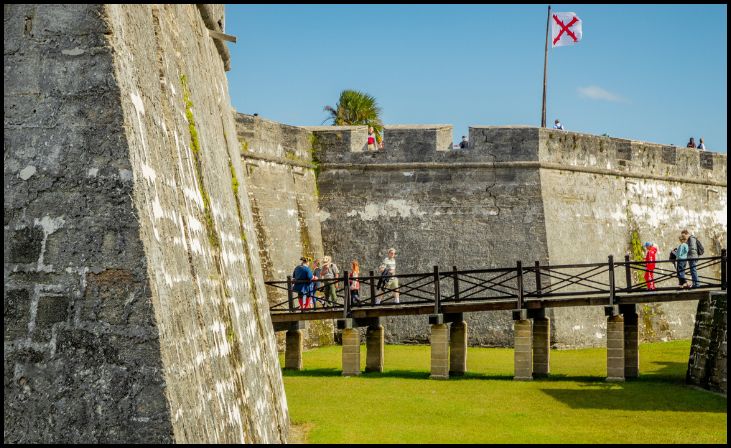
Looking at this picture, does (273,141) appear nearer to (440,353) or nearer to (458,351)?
(458,351)

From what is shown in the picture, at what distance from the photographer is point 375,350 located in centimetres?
1892

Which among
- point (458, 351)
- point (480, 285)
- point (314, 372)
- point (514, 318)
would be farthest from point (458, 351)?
point (314, 372)

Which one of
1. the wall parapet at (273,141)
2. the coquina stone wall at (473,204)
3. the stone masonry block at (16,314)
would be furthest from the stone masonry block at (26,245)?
the coquina stone wall at (473,204)

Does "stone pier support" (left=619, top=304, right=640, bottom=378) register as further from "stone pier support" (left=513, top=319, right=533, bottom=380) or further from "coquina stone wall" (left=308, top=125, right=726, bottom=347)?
"coquina stone wall" (left=308, top=125, right=726, bottom=347)

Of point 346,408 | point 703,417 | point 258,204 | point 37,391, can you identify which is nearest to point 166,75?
point 37,391

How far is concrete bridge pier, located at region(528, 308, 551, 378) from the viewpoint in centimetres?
1864

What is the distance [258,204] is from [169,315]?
16719mm

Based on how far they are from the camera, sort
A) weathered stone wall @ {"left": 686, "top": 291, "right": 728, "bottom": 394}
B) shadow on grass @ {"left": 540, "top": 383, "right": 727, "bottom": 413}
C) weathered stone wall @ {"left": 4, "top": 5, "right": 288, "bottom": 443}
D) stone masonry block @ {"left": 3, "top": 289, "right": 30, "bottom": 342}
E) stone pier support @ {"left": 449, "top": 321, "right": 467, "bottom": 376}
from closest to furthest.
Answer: weathered stone wall @ {"left": 4, "top": 5, "right": 288, "bottom": 443} < stone masonry block @ {"left": 3, "top": 289, "right": 30, "bottom": 342} < shadow on grass @ {"left": 540, "top": 383, "right": 727, "bottom": 413} < weathered stone wall @ {"left": 686, "top": 291, "right": 728, "bottom": 394} < stone pier support @ {"left": 449, "top": 321, "right": 467, "bottom": 376}

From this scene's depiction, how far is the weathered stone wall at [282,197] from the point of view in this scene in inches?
882

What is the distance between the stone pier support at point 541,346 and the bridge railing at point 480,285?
452 millimetres

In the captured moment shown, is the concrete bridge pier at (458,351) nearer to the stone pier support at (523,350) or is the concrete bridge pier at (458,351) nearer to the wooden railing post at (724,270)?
the stone pier support at (523,350)

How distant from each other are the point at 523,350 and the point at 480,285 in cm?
130

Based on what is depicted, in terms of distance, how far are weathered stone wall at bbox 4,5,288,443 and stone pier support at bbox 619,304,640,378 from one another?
43.3ft

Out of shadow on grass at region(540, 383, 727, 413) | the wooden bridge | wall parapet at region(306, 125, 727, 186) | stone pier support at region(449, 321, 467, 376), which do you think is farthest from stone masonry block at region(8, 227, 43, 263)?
wall parapet at region(306, 125, 727, 186)
